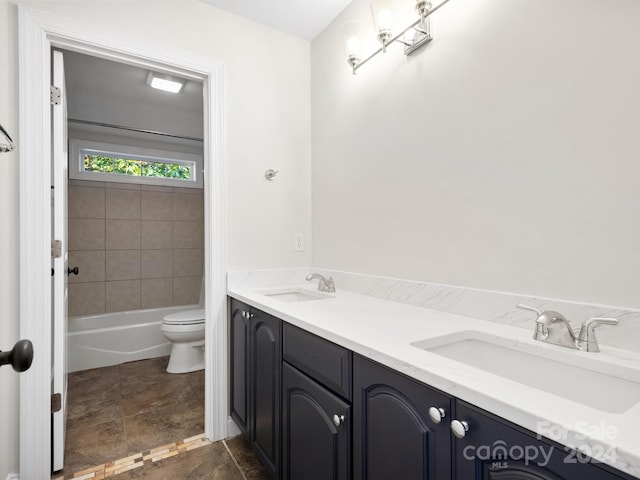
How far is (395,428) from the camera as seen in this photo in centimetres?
81

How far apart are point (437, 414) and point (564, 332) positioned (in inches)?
19.0

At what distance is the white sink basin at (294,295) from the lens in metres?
1.85

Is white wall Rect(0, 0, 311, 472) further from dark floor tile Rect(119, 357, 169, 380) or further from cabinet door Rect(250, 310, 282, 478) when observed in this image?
dark floor tile Rect(119, 357, 169, 380)

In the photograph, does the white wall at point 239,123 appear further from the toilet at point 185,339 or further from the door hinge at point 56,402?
the toilet at point 185,339

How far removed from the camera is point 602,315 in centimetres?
89

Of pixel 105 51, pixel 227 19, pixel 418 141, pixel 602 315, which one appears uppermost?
pixel 227 19

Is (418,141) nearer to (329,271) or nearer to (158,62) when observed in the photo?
(329,271)

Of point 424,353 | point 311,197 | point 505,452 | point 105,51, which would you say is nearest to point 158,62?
point 105,51

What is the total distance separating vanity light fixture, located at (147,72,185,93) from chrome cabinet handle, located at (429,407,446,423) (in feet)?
9.06

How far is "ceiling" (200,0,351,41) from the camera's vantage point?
72.9 inches

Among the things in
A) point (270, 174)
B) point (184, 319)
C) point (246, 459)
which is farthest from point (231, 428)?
point (270, 174)

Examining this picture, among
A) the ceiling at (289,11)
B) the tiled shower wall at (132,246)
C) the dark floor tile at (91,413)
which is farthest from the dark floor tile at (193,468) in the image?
the ceiling at (289,11)

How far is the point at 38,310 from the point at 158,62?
1.34 metres

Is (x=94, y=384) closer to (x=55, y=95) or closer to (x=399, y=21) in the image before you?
(x=55, y=95)
